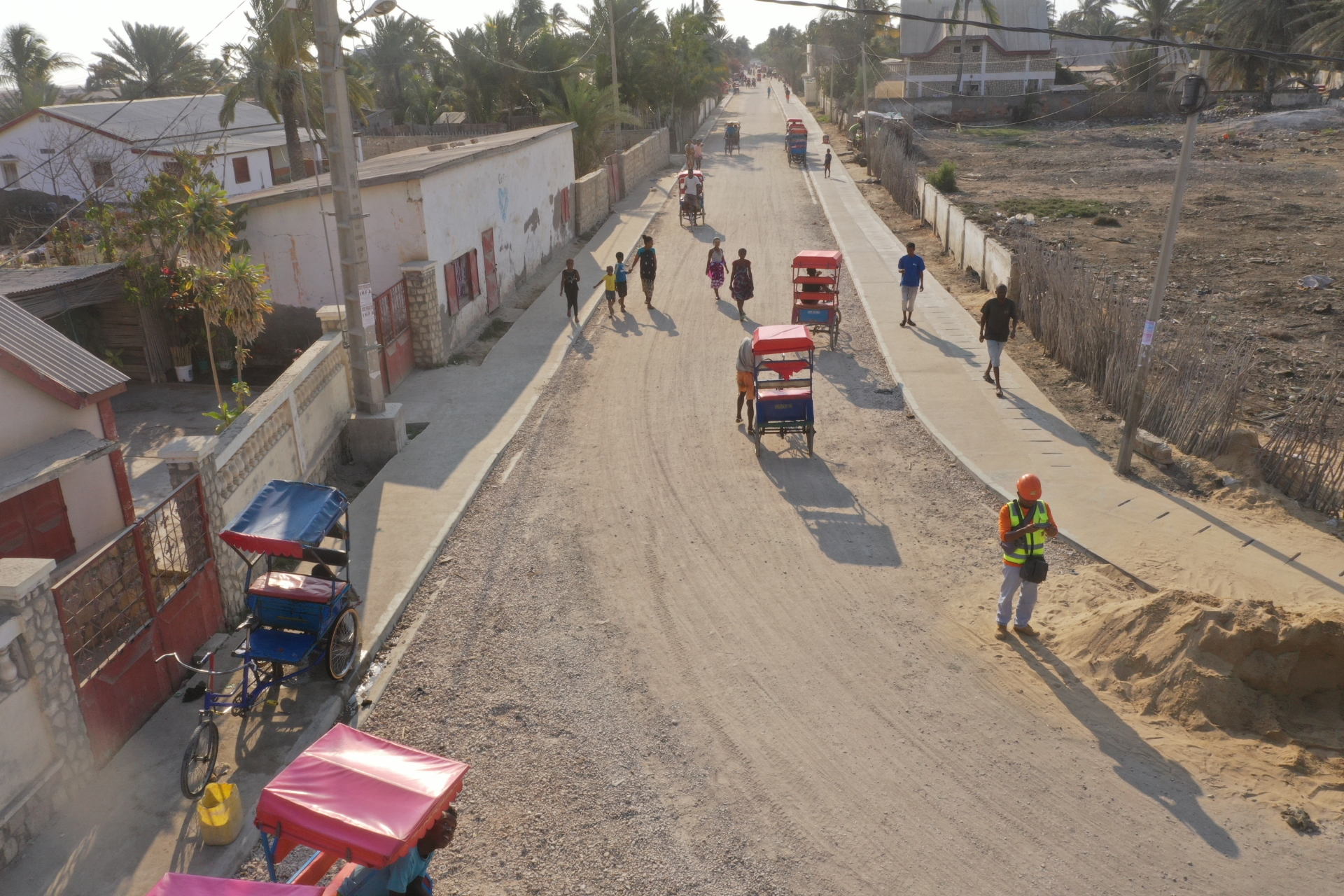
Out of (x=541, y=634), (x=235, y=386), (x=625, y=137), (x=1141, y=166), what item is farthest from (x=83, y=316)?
(x=1141, y=166)

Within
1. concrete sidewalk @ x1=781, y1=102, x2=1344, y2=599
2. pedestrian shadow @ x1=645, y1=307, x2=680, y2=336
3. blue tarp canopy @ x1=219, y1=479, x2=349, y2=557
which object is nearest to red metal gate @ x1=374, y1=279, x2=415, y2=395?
pedestrian shadow @ x1=645, y1=307, x2=680, y2=336

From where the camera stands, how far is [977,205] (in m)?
33.5

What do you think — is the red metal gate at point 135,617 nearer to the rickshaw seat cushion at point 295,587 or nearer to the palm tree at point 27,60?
the rickshaw seat cushion at point 295,587

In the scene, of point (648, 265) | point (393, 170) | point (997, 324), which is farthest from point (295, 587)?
point (648, 265)

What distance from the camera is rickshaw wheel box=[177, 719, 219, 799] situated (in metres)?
6.66

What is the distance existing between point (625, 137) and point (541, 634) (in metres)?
44.2

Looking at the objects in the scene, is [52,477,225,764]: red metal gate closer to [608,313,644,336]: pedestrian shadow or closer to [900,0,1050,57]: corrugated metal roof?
[608,313,644,336]: pedestrian shadow

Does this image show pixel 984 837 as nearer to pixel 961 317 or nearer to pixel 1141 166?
pixel 961 317

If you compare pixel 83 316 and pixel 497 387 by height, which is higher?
pixel 83 316

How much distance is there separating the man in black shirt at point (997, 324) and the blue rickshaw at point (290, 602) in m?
10.7

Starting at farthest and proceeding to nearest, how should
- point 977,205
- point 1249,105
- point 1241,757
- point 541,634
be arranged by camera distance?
point 1249,105 → point 977,205 → point 541,634 → point 1241,757

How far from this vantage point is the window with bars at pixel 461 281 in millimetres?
18531

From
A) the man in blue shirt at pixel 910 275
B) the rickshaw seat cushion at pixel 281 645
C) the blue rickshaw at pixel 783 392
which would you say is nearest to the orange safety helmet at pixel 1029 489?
the blue rickshaw at pixel 783 392

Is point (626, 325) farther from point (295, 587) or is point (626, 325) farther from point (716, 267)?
point (295, 587)
